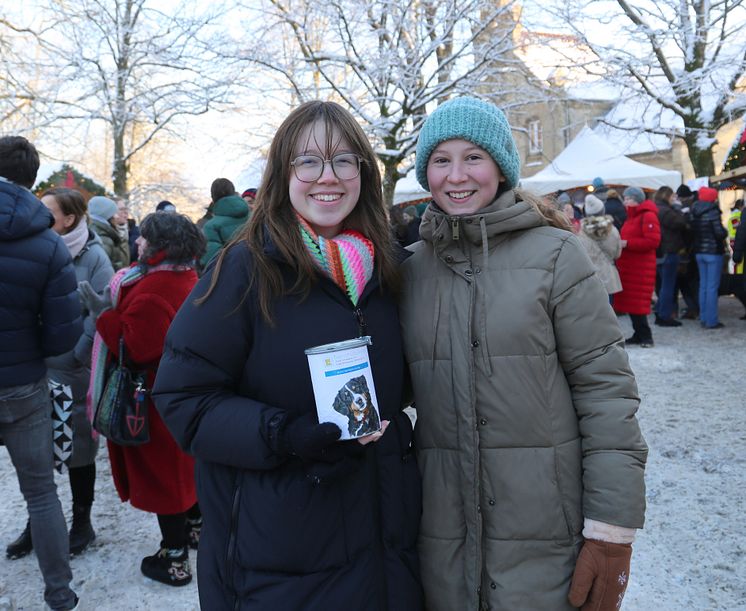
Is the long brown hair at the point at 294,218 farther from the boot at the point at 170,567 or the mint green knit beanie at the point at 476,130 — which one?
the boot at the point at 170,567

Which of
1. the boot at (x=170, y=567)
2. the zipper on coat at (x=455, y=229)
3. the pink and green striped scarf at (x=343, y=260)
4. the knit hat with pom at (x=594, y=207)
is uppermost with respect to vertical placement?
the knit hat with pom at (x=594, y=207)

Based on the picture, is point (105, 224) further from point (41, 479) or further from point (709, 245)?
point (709, 245)

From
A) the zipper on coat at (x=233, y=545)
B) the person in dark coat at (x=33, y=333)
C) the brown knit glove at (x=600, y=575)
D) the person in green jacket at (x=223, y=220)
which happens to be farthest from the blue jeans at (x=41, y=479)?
the person in green jacket at (x=223, y=220)

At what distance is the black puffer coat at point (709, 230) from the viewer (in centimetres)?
909

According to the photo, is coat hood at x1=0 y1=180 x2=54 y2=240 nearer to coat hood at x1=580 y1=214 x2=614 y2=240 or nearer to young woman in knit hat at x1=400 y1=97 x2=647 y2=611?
young woman in knit hat at x1=400 y1=97 x2=647 y2=611

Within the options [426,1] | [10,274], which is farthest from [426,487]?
[426,1]

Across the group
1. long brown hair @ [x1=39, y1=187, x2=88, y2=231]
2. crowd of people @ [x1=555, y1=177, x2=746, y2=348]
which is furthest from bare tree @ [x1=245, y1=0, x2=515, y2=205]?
long brown hair @ [x1=39, y1=187, x2=88, y2=231]

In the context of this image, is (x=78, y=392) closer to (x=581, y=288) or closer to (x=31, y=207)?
(x=31, y=207)

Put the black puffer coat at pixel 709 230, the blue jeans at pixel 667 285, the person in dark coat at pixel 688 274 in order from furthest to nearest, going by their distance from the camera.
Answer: the person in dark coat at pixel 688 274 → the blue jeans at pixel 667 285 → the black puffer coat at pixel 709 230

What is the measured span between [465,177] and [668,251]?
901 centimetres

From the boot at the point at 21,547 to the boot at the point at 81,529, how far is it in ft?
0.74

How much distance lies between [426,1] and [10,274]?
1102cm

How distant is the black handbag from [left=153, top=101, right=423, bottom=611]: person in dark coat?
1.50 metres

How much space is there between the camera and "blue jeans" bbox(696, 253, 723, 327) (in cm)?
911
